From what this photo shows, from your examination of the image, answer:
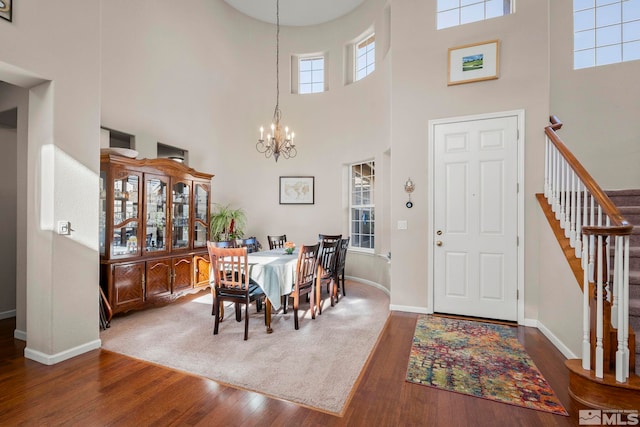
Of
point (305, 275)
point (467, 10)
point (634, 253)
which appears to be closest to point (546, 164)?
point (634, 253)

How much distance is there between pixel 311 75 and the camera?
21.6ft

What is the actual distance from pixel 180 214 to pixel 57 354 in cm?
233

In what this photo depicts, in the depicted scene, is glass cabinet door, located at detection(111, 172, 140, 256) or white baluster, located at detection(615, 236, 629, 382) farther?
glass cabinet door, located at detection(111, 172, 140, 256)

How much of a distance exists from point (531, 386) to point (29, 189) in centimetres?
437

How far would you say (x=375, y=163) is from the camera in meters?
5.50

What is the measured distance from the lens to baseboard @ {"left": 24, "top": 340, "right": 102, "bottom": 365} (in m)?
2.59

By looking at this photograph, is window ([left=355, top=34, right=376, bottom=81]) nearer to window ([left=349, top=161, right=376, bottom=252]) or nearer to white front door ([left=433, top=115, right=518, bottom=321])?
window ([left=349, top=161, right=376, bottom=252])

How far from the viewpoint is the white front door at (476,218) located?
3.63 metres

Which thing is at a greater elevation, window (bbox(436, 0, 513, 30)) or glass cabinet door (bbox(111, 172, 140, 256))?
window (bbox(436, 0, 513, 30))

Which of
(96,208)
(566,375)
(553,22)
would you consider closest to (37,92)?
(96,208)

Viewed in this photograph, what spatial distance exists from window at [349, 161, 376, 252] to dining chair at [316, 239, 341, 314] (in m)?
1.50

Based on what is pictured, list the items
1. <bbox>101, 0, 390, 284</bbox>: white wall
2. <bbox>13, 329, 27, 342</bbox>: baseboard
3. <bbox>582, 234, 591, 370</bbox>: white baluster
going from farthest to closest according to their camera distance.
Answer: <bbox>101, 0, 390, 284</bbox>: white wall, <bbox>13, 329, 27, 342</bbox>: baseboard, <bbox>582, 234, 591, 370</bbox>: white baluster

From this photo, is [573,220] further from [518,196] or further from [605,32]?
[605,32]

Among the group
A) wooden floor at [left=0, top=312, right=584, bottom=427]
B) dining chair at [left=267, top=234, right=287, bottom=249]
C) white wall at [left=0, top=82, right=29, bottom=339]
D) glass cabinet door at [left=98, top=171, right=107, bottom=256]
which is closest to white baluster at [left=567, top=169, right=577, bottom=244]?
wooden floor at [left=0, top=312, right=584, bottom=427]
